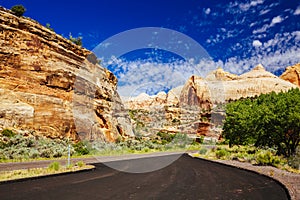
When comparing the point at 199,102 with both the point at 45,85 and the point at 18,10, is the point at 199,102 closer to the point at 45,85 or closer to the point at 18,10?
the point at 45,85

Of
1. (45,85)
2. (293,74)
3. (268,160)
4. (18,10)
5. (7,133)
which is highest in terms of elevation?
(293,74)

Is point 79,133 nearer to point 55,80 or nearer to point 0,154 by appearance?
point 55,80

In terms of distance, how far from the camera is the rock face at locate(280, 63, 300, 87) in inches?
5231

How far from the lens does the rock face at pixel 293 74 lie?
13288 centimetres

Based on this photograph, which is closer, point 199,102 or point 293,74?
point 199,102

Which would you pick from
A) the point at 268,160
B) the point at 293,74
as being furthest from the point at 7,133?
the point at 293,74

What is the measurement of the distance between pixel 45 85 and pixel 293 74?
13961 centimetres

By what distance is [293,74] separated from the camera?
135000 millimetres

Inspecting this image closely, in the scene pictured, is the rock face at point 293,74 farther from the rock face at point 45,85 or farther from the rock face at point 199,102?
the rock face at point 45,85

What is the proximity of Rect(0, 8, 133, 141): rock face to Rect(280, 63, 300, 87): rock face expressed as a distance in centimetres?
12727

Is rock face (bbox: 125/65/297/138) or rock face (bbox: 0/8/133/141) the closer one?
rock face (bbox: 0/8/133/141)

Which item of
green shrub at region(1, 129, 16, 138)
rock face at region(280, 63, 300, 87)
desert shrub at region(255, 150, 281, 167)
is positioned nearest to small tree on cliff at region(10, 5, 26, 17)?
green shrub at region(1, 129, 16, 138)

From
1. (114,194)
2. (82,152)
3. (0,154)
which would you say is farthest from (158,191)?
(82,152)

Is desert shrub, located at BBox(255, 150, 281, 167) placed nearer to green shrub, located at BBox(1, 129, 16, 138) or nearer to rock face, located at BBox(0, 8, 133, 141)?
rock face, located at BBox(0, 8, 133, 141)
